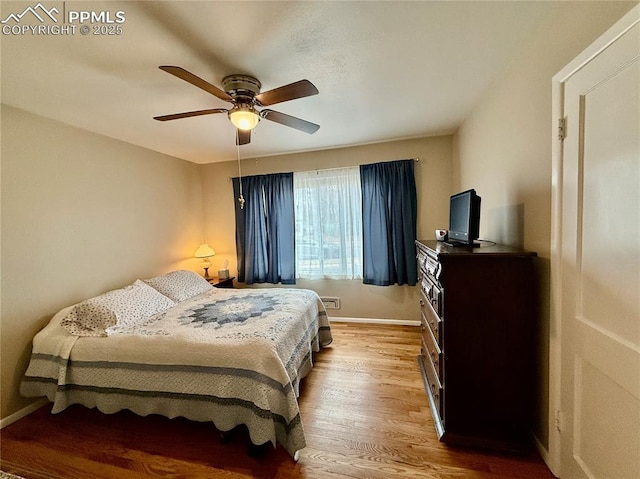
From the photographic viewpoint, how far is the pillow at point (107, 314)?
6.36ft

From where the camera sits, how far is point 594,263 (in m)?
1.07

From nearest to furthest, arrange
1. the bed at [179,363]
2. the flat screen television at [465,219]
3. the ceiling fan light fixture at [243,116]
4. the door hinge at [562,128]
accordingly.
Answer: the door hinge at [562,128]
the bed at [179,363]
the flat screen television at [465,219]
the ceiling fan light fixture at [243,116]

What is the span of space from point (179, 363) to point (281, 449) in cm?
86

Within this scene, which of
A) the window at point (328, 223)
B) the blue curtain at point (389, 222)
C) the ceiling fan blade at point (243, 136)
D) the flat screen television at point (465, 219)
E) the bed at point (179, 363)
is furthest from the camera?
the window at point (328, 223)

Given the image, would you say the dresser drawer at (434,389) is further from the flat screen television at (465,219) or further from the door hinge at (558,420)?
the flat screen television at (465,219)

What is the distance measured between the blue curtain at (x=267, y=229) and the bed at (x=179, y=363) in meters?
1.50

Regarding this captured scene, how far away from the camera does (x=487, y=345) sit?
58.7 inches

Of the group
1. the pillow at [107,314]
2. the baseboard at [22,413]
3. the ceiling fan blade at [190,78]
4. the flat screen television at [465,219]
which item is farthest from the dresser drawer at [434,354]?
the baseboard at [22,413]

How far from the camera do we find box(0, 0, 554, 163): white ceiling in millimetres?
1263

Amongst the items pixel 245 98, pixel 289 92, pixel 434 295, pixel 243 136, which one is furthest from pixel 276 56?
pixel 434 295

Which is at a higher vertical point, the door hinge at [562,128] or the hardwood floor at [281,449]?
the door hinge at [562,128]

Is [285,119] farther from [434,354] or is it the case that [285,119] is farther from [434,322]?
[434,354]

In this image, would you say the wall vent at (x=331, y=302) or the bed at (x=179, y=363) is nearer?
the bed at (x=179, y=363)

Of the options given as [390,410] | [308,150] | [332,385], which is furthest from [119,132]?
[390,410]
